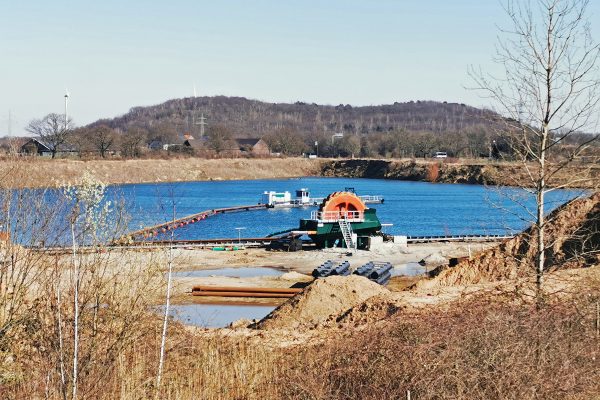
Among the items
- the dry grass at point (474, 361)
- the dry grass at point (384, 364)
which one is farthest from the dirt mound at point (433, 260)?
the dry grass at point (474, 361)

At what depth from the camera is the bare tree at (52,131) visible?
12988cm

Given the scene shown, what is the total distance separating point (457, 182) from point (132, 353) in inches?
4531

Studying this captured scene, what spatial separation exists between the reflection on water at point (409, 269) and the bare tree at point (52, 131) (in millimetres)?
99626

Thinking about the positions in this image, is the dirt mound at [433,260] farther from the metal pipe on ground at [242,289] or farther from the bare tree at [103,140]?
the bare tree at [103,140]

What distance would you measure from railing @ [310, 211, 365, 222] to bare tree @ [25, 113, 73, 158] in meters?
89.6

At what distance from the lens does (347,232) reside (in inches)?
1825

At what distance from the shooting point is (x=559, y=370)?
9812 mm

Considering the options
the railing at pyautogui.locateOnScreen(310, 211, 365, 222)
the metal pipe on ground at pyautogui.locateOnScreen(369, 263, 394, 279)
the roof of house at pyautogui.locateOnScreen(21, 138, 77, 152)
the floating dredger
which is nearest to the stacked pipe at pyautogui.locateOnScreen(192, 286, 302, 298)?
the metal pipe on ground at pyautogui.locateOnScreen(369, 263, 394, 279)

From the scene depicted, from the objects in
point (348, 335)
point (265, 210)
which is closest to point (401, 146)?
point (265, 210)

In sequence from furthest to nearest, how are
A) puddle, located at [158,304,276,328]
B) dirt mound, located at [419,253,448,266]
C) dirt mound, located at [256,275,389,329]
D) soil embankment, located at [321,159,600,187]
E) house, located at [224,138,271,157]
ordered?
house, located at [224,138,271,157] < soil embankment, located at [321,159,600,187] < dirt mound, located at [419,253,448,266] < puddle, located at [158,304,276,328] < dirt mound, located at [256,275,389,329]

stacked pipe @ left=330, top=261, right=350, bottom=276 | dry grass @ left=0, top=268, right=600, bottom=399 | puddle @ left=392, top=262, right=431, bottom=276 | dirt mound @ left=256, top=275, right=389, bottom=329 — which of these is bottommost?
puddle @ left=392, top=262, right=431, bottom=276

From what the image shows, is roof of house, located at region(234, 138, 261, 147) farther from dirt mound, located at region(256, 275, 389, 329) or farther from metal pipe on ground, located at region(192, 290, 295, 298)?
dirt mound, located at region(256, 275, 389, 329)

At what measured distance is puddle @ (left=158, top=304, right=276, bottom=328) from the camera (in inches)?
955

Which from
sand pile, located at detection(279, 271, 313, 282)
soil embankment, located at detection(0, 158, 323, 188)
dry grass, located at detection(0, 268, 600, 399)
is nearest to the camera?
dry grass, located at detection(0, 268, 600, 399)
